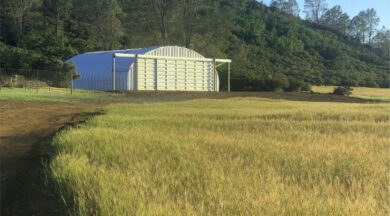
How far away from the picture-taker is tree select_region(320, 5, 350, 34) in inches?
4218

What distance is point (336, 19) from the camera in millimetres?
111062

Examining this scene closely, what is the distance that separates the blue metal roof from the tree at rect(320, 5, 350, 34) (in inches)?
3386

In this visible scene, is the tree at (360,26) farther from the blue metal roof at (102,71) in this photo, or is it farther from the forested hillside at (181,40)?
the blue metal roof at (102,71)

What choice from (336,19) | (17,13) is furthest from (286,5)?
(17,13)

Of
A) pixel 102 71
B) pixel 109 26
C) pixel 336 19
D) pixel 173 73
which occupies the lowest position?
pixel 173 73

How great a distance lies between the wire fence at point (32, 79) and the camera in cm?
2816

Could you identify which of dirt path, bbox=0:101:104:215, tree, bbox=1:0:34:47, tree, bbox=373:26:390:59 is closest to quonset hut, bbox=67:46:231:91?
tree, bbox=1:0:34:47

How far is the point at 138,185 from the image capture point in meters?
3.53

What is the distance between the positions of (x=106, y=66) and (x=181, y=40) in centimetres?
2397

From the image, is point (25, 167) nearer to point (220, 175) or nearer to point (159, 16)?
point (220, 175)

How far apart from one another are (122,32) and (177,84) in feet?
86.7

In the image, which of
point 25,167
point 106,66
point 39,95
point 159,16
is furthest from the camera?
point 159,16

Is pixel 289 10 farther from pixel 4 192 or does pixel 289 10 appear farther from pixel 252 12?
pixel 4 192

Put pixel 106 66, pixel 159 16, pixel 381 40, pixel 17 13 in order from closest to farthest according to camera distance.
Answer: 1. pixel 106 66
2. pixel 17 13
3. pixel 159 16
4. pixel 381 40
